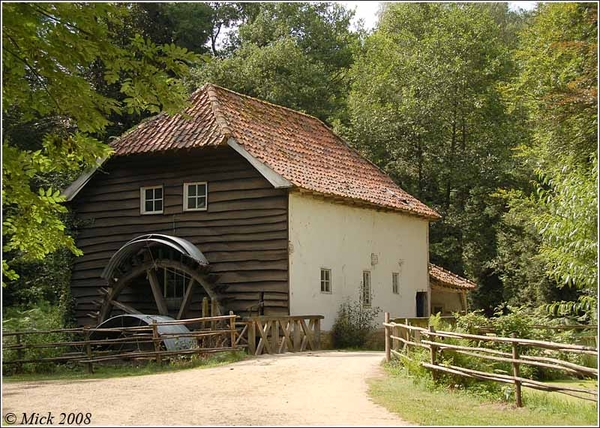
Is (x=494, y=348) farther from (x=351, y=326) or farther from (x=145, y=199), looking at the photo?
(x=145, y=199)

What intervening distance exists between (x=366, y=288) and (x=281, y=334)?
211 inches

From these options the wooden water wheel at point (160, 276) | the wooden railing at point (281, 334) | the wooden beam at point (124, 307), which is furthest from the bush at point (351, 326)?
the wooden beam at point (124, 307)

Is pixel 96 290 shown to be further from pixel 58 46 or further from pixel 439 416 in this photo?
pixel 439 416

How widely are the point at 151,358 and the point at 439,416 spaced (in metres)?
9.19

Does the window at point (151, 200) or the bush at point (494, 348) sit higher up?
the window at point (151, 200)

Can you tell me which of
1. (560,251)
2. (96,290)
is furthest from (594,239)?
(96,290)

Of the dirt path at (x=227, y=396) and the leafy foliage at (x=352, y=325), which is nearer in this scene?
the dirt path at (x=227, y=396)

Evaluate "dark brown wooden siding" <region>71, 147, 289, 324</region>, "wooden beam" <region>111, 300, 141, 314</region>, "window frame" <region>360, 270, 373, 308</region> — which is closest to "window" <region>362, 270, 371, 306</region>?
"window frame" <region>360, 270, 373, 308</region>

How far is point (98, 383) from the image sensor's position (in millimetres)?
15461

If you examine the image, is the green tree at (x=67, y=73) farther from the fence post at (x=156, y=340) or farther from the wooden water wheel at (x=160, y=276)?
the wooden water wheel at (x=160, y=276)

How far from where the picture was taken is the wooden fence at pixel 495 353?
11234mm

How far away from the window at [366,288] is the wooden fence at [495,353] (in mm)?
6245

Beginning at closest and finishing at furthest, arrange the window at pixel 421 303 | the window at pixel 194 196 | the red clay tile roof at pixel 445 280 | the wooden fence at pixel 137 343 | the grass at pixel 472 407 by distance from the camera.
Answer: the grass at pixel 472 407 < the wooden fence at pixel 137 343 < the window at pixel 194 196 < the window at pixel 421 303 < the red clay tile roof at pixel 445 280

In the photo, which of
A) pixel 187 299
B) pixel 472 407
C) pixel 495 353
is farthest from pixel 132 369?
pixel 472 407
